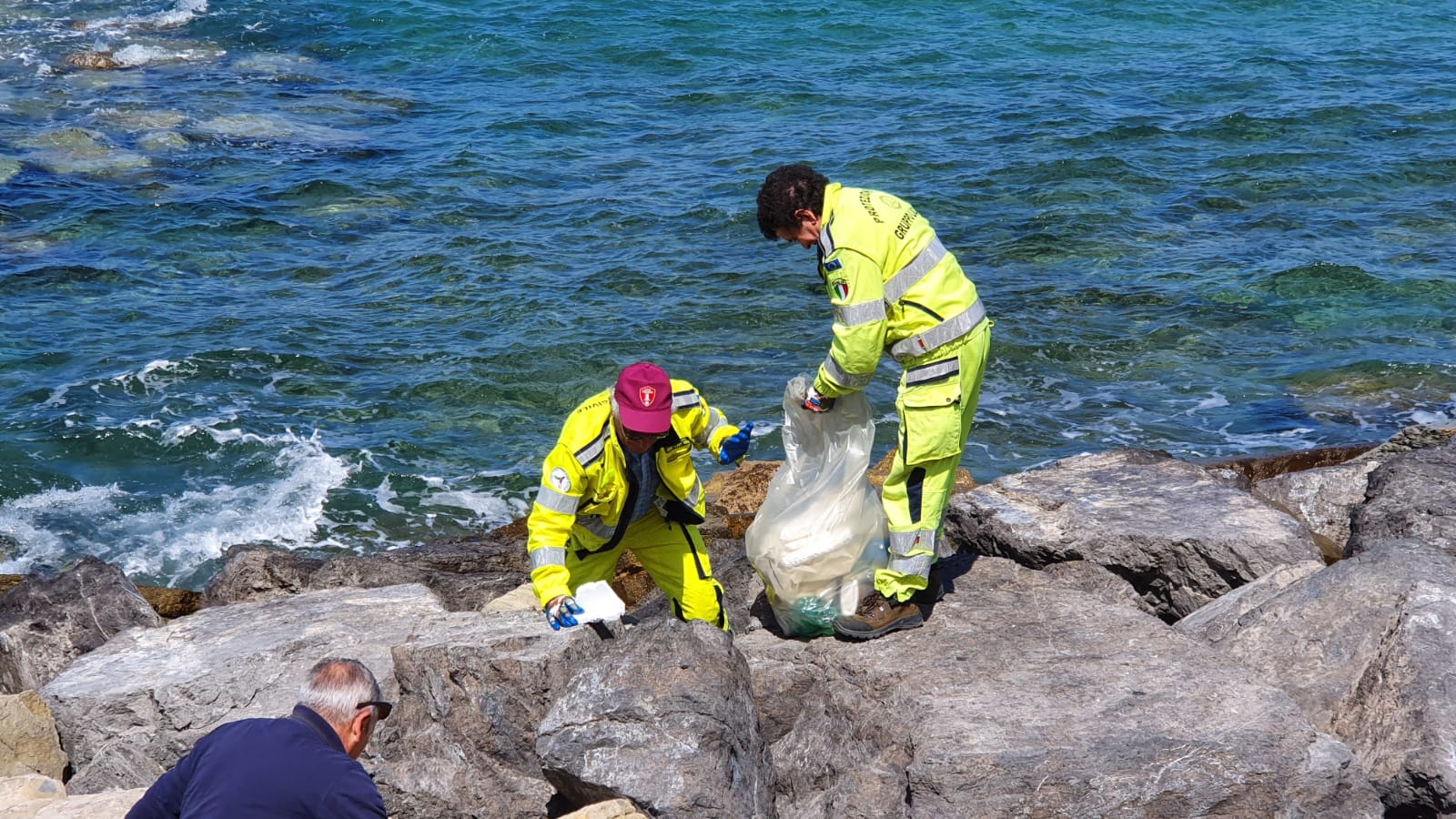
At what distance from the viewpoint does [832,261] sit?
17.2 feet

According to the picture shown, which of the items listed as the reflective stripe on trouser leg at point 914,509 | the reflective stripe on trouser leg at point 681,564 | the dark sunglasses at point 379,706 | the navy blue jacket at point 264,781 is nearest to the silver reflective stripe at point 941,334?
the reflective stripe on trouser leg at point 914,509

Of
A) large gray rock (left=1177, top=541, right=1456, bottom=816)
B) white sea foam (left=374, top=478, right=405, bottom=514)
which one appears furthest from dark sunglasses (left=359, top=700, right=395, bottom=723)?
white sea foam (left=374, top=478, right=405, bottom=514)

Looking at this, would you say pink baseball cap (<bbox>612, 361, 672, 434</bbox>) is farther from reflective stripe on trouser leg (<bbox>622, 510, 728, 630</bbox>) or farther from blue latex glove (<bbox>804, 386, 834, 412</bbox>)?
reflective stripe on trouser leg (<bbox>622, 510, 728, 630</bbox>)

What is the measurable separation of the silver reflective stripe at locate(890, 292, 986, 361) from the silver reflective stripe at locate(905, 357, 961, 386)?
0.06m

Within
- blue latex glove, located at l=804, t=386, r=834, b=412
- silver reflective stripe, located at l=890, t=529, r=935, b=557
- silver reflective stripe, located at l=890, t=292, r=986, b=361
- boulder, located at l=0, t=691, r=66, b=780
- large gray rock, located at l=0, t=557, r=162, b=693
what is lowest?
large gray rock, located at l=0, t=557, r=162, b=693

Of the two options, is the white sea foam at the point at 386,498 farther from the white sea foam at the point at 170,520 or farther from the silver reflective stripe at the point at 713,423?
the silver reflective stripe at the point at 713,423

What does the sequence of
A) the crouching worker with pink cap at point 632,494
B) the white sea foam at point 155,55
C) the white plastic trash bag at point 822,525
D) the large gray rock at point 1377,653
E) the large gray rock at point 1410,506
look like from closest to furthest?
the large gray rock at point 1377,653 → the crouching worker with pink cap at point 632,494 → the white plastic trash bag at point 822,525 → the large gray rock at point 1410,506 → the white sea foam at point 155,55

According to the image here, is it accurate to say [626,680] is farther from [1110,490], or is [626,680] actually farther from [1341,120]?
[1341,120]

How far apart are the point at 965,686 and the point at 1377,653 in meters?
1.65

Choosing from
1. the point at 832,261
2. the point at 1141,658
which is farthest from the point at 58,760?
the point at 1141,658

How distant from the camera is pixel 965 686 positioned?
204 inches

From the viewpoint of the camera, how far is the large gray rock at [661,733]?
15.5 feet

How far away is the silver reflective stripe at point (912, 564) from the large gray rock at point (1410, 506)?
2371 mm

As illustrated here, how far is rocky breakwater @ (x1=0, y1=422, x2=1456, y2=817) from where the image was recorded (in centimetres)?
472
